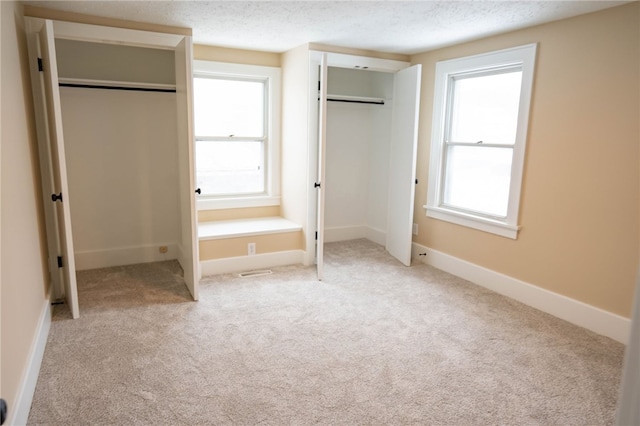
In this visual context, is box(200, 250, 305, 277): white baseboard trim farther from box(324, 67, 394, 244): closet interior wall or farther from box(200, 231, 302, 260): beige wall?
box(324, 67, 394, 244): closet interior wall

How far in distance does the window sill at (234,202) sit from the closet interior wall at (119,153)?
309 mm

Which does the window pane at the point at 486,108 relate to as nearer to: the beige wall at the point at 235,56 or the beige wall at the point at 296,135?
the beige wall at the point at 296,135

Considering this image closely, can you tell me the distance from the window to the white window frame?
5.56 ft

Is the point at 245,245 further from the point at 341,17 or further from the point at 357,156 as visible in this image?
the point at 341,17

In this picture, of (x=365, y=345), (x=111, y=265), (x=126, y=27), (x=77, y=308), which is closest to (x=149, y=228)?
(x=111, y=265)

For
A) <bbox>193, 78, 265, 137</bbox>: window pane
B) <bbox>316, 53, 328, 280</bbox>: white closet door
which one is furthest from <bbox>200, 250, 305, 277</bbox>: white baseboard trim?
<bbox>193, 78, 265, 137</bbox>: window pane

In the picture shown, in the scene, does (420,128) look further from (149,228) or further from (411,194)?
(149,228)

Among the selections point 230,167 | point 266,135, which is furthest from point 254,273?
point 266,135

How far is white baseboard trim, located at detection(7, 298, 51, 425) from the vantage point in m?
1.87

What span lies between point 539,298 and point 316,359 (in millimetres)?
1993

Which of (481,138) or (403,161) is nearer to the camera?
(481,138)

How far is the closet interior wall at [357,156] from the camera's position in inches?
199

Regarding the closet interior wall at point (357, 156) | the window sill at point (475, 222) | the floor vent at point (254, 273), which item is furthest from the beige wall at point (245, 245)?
the window sill at point (475, 222)

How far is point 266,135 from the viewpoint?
458 centimetres
